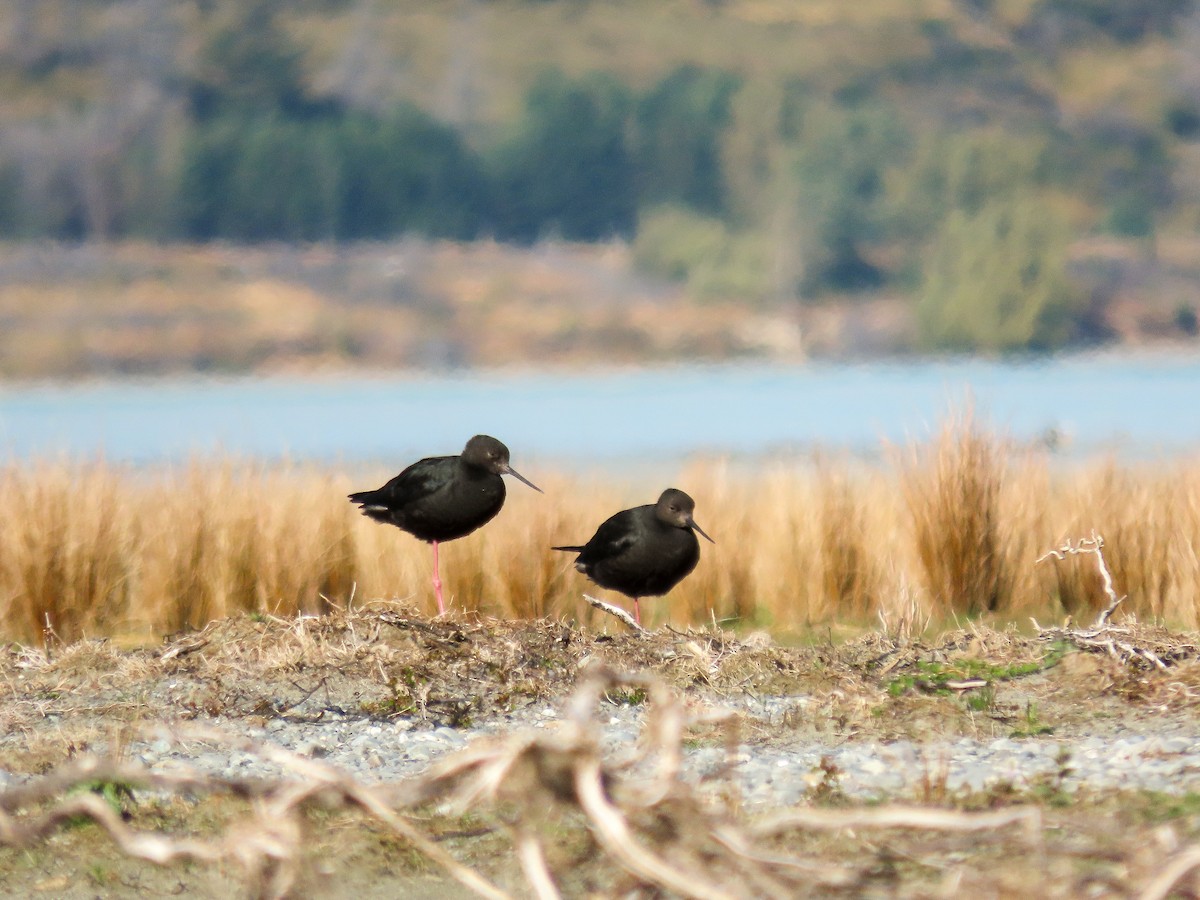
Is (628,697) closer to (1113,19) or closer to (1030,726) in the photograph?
(1030,726)

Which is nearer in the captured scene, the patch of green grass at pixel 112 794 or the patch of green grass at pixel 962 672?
the patch of green grass at pixel 112 794

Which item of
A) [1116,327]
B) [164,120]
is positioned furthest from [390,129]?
[1116,327]

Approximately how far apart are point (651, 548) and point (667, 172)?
58479 mm

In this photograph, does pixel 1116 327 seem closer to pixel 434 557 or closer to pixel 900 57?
pixel 900 57

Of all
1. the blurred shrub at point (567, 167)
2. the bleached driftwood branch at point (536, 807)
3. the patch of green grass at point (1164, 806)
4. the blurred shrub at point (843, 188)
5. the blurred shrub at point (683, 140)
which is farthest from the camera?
the blurred shrub at point (683, 140)

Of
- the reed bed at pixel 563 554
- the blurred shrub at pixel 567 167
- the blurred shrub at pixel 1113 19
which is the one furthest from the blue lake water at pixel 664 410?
the blurred shrub at pixel 1113 19

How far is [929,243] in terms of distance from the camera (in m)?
57.6

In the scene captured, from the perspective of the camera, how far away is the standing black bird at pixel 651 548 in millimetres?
6730

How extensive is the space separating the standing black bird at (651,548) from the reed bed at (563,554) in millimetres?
862

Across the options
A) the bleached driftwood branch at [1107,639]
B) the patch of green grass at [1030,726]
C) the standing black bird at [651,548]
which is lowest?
the patch of green grass at [1030,726]

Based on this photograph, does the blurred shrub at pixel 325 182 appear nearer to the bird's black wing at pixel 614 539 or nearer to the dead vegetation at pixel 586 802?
the bird's black wing at pixel 614 539

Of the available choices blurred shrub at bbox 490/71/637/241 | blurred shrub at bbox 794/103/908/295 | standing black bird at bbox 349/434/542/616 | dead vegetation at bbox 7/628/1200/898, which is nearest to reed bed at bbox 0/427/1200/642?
standing black bird at bbox 349/434/542/616

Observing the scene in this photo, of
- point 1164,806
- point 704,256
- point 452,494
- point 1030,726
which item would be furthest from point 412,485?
point 704,256

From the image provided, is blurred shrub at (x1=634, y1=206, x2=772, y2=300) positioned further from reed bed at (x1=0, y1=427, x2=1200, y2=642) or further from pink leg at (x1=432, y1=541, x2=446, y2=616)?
pink leg at (x1=432, y1=541, x2=446, y2=616)
